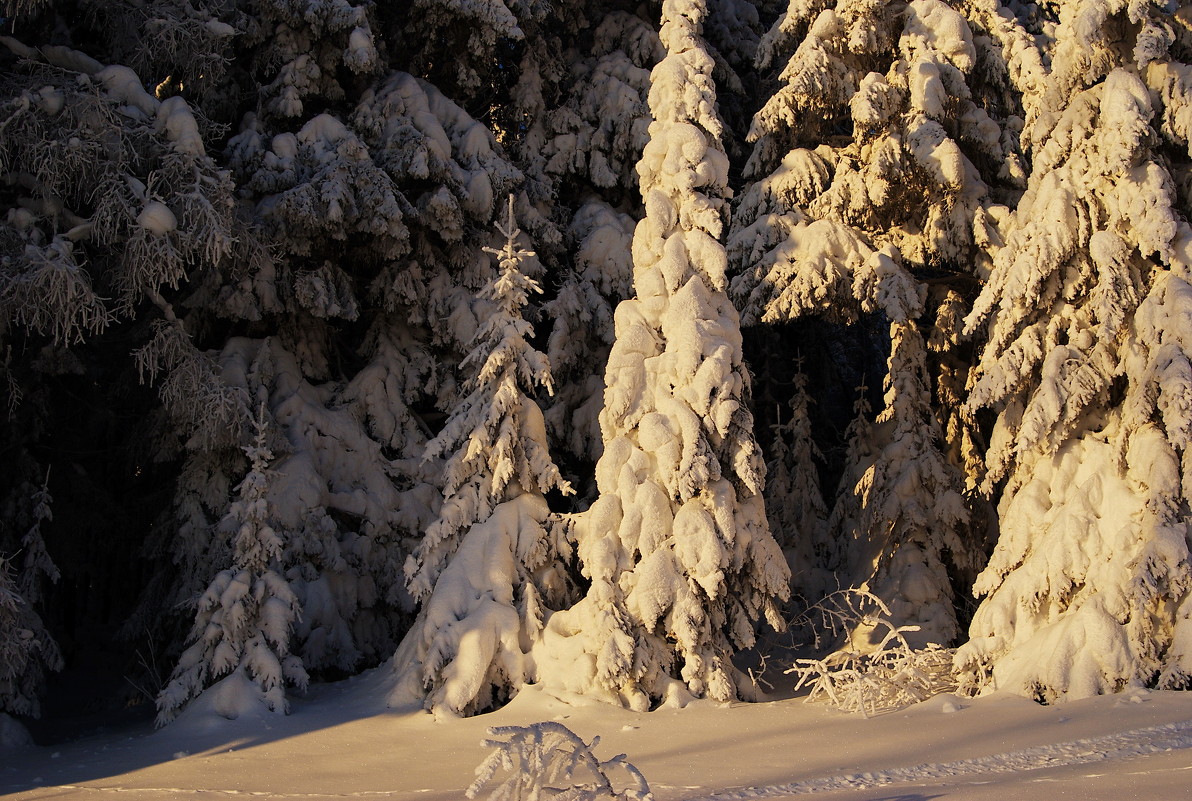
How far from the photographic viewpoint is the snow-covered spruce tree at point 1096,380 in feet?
28.9

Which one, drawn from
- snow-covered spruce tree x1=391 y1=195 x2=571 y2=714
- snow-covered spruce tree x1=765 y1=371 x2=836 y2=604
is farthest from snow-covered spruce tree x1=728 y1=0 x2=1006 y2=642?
snow-covered spruce tree x1=391 y1=195 x2=571 y2=714

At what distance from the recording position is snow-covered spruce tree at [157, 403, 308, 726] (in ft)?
33.9

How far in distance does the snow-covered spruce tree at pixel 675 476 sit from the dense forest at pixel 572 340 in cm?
4

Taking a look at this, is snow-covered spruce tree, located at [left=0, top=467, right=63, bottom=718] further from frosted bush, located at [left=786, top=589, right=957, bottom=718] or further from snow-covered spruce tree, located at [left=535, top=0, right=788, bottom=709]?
frosted bush, located at [left=786, top=589, right=957, bottom=718]

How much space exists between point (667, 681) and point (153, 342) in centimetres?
668

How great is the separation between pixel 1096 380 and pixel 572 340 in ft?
21.4

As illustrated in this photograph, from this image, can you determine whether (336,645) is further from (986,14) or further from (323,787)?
(986,14)

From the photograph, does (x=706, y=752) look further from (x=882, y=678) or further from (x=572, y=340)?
(x=572, y=340)

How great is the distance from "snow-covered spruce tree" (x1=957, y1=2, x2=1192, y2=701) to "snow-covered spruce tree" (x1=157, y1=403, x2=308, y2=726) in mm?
6731

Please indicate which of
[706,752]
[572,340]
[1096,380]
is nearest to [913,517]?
[1096,380]

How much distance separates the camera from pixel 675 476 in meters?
10.1

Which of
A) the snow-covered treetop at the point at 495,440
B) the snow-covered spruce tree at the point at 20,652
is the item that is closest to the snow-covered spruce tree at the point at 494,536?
the snow-covered treetop at the point at 495,440

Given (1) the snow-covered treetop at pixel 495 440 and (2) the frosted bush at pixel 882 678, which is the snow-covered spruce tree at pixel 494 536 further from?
(2) the frosted bush at pixel 882 678

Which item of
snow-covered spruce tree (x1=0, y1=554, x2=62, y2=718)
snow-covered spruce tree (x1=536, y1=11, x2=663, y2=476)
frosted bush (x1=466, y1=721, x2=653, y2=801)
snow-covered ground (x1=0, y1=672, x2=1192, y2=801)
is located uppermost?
snow-covered spruce tree (x1=536, y1=11, x2=663, y2=476)
